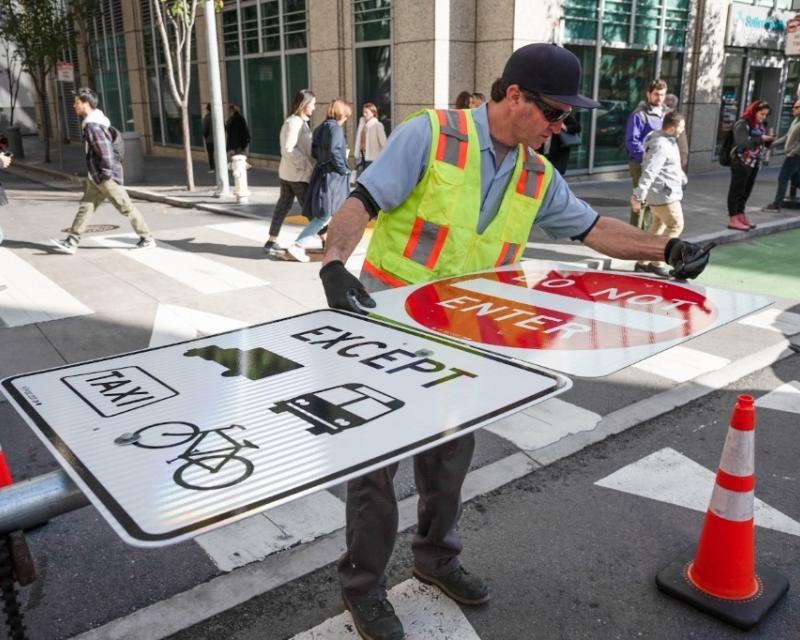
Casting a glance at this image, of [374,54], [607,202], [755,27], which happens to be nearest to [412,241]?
[607,202]

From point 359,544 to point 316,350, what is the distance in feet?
2.96

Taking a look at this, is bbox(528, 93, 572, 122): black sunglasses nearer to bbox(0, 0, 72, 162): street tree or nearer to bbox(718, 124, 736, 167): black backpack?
bbox(718, 124, 736, 167): black backpack

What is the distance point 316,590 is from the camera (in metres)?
3.06

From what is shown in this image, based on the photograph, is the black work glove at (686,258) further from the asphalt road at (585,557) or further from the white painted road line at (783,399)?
the white painted road line at (783,399)

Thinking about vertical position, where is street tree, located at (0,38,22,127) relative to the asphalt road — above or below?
above

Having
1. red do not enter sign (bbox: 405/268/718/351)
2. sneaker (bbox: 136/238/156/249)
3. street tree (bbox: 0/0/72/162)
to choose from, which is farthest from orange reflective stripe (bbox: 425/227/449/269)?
street tree (bbox: 0/0/72/162)

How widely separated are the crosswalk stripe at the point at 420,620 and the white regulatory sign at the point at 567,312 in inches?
51.0

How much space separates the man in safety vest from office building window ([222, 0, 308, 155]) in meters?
15.5

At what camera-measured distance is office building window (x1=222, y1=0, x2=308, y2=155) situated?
17344mm

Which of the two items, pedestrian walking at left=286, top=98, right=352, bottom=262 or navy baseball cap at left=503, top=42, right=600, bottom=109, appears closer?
navy baseball cap at left=503, top=42, right=600, bottom=109

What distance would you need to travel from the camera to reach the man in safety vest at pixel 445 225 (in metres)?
2.57

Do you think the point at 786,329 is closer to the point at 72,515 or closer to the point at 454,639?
the point at 454,639

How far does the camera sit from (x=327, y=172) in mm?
8539

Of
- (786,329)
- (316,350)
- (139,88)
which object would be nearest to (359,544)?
(316,350)
